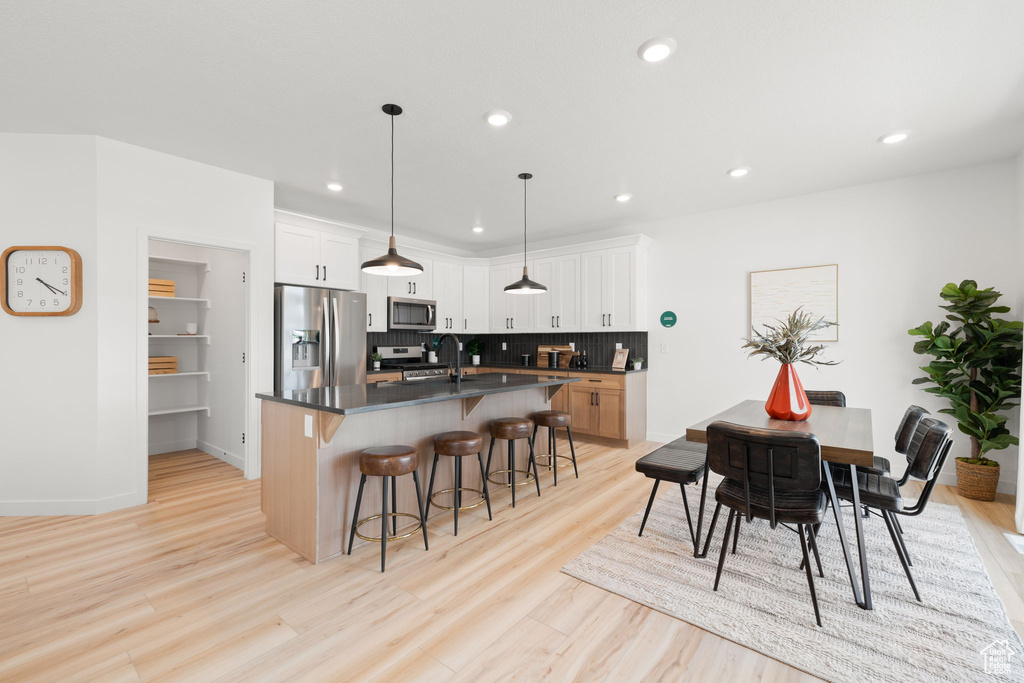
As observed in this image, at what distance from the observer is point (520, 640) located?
1.92 meters

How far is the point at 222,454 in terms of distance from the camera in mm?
4703

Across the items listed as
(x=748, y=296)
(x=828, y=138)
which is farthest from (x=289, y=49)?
(x=748, y=296)

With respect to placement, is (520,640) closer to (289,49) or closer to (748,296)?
(289,49)

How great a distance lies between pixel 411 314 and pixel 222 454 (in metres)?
2.62

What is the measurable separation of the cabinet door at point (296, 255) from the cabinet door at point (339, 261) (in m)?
0.08

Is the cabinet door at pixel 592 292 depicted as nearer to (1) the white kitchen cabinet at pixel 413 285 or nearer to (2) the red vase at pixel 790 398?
(1) the white kitchen cabinet at pixel 413 285

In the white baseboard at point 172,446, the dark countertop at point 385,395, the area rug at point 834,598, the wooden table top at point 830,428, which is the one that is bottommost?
the area rug at point 834,598

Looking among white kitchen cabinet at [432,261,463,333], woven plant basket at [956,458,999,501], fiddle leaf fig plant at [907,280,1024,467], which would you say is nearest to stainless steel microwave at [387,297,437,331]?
white kitchen cabinet at [432,261,463,333]

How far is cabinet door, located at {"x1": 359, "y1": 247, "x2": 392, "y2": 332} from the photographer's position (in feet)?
18.2

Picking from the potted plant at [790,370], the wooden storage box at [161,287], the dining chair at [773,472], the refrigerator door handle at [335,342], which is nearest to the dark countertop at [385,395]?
the refrigerator door handle at [335,342]

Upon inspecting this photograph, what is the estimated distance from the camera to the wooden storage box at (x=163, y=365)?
4.59m

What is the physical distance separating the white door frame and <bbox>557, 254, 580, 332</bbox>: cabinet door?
3556 millimetres

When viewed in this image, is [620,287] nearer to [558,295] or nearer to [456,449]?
[558,295]

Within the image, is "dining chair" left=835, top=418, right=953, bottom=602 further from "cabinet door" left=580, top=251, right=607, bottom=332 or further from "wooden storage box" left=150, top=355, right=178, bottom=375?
"wooden storage box" left=150, top=355, right=178, bottom=375
